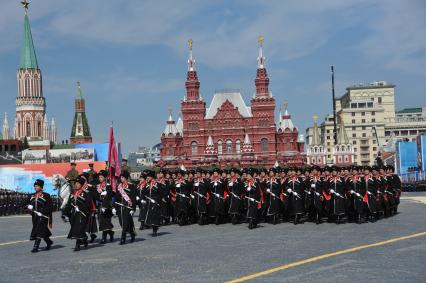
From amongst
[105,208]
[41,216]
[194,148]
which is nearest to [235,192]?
[105,208]

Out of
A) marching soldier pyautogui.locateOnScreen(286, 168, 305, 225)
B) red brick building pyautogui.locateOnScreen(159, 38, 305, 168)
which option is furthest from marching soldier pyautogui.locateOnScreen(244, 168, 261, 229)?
red brick building pyautogui.locateOnScreen(159, 38, 305, 168)

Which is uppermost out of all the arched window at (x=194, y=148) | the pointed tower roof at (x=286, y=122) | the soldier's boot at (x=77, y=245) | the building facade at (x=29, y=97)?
the building facade at (x=29, y=97)

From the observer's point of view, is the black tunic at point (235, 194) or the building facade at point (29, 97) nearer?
the black tunic at point (235, 194)

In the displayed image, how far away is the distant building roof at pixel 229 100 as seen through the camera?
111300 millimetres

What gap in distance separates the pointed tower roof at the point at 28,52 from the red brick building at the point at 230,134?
215ft

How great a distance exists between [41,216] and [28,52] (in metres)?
156

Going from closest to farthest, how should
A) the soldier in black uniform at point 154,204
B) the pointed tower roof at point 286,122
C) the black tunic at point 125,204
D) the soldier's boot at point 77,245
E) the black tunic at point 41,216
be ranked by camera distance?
the soldier's boot at point 77,245, the black tunic at point 41,216, the black tunic at point 125,204, the soldier in black uniform at point 154,204, the pointed tower roof at point 286,122

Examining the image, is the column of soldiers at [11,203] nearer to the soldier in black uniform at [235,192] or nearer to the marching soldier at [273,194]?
the soldier in black uniform at [235,192]

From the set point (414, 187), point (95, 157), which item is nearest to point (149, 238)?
point (414, 187)

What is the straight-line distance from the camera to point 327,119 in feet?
602

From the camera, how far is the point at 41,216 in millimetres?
15539

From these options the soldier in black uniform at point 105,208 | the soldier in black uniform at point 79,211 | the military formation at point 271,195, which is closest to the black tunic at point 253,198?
the military formation at point 271,195

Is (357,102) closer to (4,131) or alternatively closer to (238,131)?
(238,131)

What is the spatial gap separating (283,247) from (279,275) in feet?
12.7
